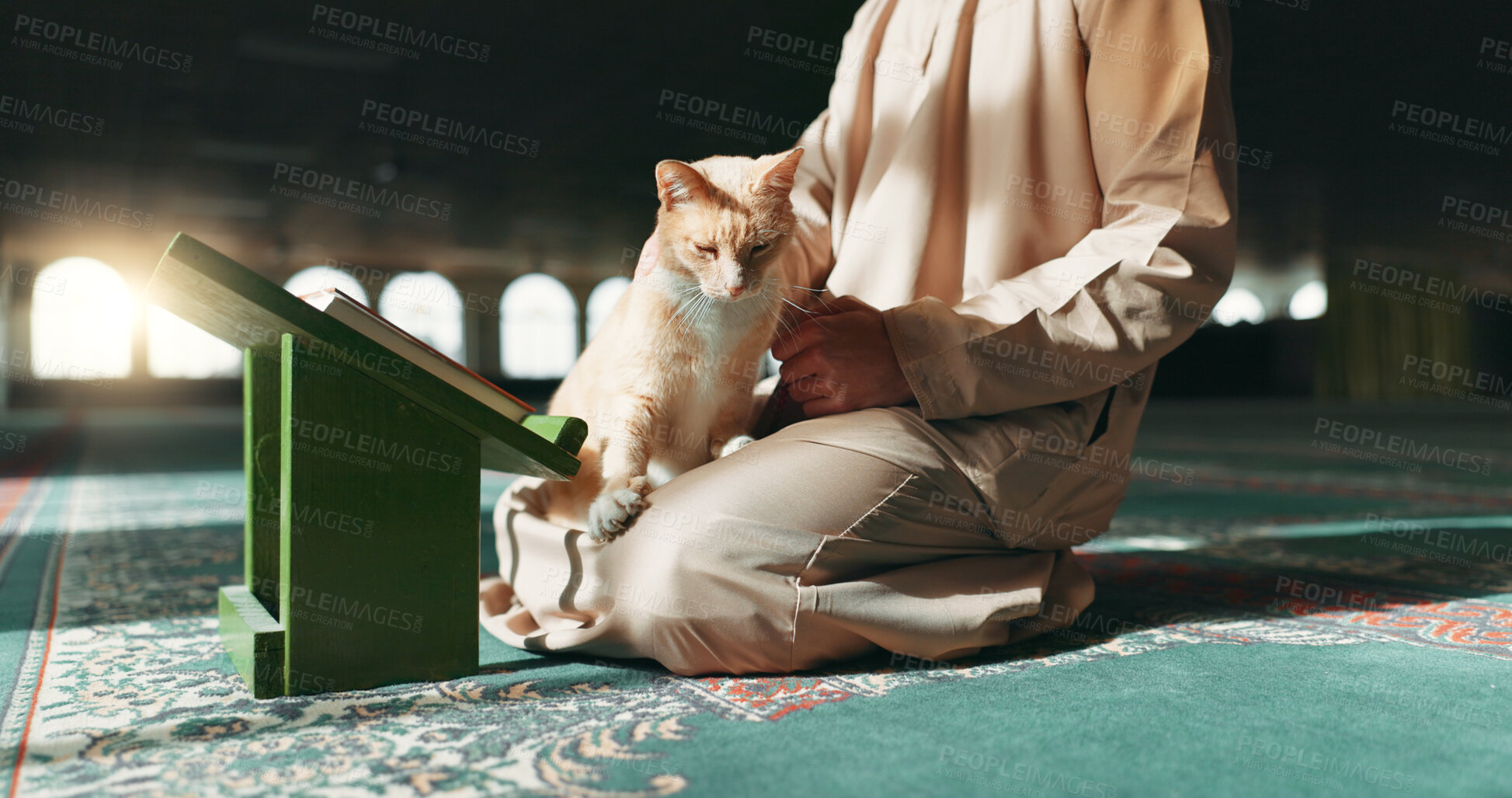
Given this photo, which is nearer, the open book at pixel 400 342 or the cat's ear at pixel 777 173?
the open book at pixel 400 342

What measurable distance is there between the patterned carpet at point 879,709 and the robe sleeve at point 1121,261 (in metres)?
0.45

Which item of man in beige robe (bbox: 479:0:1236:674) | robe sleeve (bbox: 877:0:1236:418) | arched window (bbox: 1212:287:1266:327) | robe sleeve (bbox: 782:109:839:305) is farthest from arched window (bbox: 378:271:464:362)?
robe sleeve (bbox: 877:0:1236:418)

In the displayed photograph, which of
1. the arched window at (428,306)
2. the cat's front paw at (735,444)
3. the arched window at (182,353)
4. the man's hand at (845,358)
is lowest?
the cat's front paw at (735,444)

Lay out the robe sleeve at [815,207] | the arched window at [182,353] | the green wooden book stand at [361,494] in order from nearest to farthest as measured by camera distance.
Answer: the green wooden book stand at [361,494] < the robe sleeve at [815,207] < the arched window at [182,353]

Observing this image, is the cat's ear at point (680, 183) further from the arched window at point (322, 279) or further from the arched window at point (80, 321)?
the arched window at point (80, 321)

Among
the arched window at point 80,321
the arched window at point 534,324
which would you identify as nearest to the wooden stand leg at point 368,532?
the arched window at point 80,321

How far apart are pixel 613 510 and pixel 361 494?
1.15 feet

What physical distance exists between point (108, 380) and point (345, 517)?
1761 centimetres

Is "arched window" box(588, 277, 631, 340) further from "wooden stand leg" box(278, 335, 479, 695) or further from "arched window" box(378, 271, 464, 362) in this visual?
"wooden stand leg" box(278, 335, 479, 695)

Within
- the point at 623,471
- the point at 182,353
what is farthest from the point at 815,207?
the point at 182,353

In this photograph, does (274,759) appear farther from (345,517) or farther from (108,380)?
(108,380)

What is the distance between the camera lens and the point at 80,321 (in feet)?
51.0

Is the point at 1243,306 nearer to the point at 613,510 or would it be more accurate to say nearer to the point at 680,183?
the point at 680,183

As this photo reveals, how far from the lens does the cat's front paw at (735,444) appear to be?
1494 millimetres
